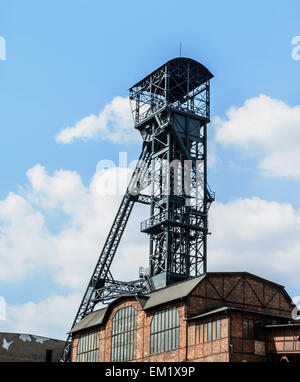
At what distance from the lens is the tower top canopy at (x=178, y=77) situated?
5594 centimetres

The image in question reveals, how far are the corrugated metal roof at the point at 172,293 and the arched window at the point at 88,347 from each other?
267 inches

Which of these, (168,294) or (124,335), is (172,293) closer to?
(168,294)

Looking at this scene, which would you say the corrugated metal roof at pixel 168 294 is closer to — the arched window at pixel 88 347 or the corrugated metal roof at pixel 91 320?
the corrugated metal roof at pixel 91 320

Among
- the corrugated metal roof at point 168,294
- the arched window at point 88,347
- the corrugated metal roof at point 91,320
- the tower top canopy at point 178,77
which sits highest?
the tower top canopy at point 178,77

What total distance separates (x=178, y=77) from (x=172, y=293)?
72.7ft

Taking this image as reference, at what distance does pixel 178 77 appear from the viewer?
56.6 m

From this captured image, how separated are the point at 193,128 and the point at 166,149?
361 centimetres

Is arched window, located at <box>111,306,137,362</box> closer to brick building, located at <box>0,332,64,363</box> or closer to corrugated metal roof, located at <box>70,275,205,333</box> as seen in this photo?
corrugated metal roof, located at <box>70,275,205,333</box>

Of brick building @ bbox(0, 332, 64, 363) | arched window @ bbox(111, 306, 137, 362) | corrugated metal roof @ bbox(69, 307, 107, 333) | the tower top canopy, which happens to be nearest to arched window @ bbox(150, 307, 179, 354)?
arched window @ bbox(111, 306, 137, 362)

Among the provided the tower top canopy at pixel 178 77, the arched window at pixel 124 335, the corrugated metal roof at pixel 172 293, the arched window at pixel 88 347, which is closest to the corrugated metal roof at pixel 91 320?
the arched window at pixel 88 347

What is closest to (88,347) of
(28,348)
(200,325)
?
(200,325)
